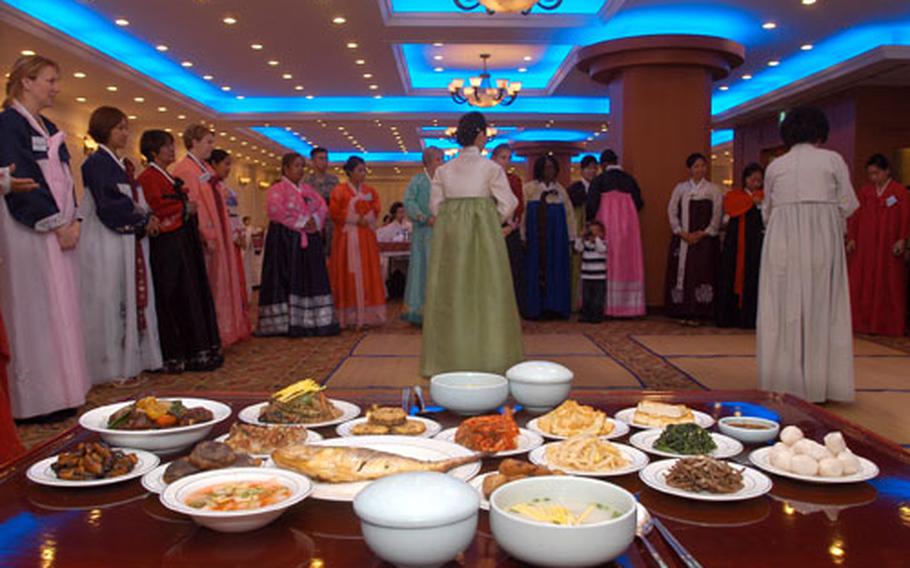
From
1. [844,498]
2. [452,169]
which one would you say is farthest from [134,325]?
[844,498]

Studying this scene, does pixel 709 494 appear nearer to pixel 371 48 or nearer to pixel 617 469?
pixel 617 469

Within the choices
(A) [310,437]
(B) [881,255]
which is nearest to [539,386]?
(A) [310,437]

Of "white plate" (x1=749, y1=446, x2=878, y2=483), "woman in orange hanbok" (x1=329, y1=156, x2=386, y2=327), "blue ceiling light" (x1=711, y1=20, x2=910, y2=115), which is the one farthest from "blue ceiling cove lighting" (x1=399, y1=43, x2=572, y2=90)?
"white plate" (x1=749, y1=446, x2=878, y2=483)

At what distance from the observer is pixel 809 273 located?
12.2 ft

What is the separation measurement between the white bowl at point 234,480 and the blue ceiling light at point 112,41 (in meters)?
7.50

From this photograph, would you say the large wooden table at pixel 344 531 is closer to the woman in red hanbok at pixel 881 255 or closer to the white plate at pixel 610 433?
the white plate at pixel 610 433

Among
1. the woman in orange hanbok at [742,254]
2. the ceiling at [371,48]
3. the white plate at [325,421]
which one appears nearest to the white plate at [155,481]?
the white plate at [325,421]

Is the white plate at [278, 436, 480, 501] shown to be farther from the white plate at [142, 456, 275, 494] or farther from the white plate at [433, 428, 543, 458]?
the white plate at [142, 456, 275, 494]

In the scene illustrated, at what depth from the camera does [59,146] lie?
3463 millimetres

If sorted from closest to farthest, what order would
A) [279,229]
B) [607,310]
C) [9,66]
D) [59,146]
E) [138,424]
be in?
[138,424] → [59,146] → [279,229] → [607,310] → [9,66]

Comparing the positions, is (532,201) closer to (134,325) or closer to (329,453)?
(134,325)

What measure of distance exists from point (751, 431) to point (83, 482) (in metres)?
0.98

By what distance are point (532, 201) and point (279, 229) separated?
273 cm

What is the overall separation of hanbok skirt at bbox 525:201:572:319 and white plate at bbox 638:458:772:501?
6.63 metres
